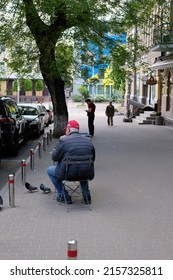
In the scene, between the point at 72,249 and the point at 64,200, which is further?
the point at 64,200

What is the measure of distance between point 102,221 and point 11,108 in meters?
8.56

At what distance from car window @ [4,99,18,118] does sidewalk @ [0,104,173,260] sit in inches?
130

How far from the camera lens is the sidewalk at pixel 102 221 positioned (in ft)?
17.7

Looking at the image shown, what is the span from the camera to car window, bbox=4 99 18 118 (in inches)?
539

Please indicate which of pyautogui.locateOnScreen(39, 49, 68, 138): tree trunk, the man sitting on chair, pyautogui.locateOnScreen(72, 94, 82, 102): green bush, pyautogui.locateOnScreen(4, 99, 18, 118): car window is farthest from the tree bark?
pyautogui.locateOnScreen(72, 94, 82, 102): green bush

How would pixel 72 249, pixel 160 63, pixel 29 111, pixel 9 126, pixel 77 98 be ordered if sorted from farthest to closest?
pixel 77 98
pixel 160 63
pixel 29 111
pixel 9 126
pixel 72 249

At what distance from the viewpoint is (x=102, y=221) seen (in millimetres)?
6664

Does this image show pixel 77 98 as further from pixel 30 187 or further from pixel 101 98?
pixel 30 187

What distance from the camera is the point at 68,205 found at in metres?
7.50

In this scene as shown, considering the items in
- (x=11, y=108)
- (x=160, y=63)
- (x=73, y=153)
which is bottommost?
(x=73, y=153)

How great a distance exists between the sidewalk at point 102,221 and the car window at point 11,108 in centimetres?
331

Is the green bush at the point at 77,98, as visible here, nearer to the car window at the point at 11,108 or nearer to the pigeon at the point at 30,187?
the car window at the point at 11,108

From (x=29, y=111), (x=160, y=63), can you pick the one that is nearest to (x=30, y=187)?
(x=29, y=111)

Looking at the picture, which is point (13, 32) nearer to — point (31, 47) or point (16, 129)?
point (31, 47)
